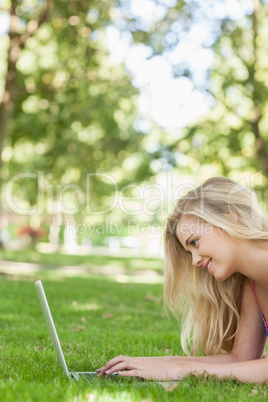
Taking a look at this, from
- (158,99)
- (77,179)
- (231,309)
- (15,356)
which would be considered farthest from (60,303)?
(77,179)

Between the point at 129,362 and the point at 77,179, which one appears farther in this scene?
the point at 77,179

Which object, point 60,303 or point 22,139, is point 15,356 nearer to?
point 60,303

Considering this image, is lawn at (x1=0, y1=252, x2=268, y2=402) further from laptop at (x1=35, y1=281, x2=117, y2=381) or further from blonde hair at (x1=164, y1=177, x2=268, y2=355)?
blonde hair at (x1=164, y1=177, x2=268, y2=355)

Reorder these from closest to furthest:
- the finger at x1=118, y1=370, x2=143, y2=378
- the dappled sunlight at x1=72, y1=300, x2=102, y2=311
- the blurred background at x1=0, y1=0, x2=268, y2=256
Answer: the finger at x1=118, y1=370, x2=143, y2=378, the dappled sunlight at x1=72, y1=300, x2=102, y2=311, the blurred background at x1=0, y1=0, x2=268, y2=256

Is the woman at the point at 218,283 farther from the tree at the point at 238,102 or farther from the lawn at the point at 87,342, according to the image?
the tree at the point at 238,102

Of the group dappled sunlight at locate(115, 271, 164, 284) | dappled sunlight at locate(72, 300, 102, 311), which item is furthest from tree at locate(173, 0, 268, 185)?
dappled sunlight at locate(72, 300, 102, 311)

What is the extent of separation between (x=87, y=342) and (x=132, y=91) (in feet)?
37.2

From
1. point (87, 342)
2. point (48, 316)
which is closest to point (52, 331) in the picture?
point (48, 316)

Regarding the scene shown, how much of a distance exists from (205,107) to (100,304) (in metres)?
10.7

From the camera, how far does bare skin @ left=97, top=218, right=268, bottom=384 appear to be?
10.2 feet

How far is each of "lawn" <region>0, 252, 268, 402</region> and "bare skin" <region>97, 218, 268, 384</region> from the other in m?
0.08

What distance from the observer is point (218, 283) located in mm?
3828

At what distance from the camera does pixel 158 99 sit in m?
16.3

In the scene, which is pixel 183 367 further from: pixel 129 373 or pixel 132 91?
pixel 132 91
